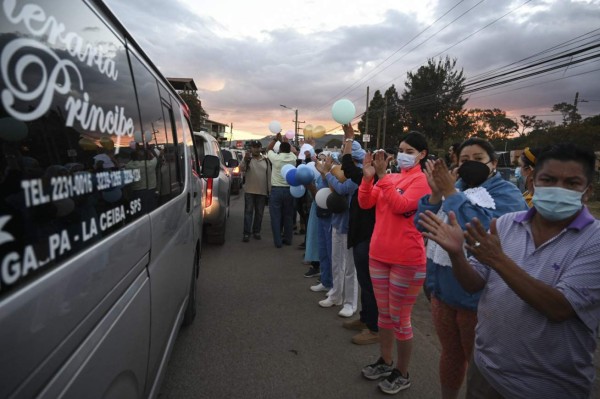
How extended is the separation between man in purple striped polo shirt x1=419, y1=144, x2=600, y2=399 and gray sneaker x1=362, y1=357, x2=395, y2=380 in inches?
53.8

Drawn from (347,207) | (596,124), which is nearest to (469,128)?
(596,124)

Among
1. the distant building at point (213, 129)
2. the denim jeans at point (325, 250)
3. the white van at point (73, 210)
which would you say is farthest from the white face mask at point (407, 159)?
the distant building at point (213, 129)

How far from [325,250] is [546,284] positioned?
3428mm

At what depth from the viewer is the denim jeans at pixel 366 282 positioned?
136 inches

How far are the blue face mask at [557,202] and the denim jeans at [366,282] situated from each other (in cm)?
194

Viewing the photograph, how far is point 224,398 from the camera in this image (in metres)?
2.71

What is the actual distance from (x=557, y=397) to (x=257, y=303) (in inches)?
134

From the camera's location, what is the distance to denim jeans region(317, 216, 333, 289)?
15.5 feet

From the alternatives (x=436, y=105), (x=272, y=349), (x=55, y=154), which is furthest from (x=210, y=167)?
(x=436, y=105)

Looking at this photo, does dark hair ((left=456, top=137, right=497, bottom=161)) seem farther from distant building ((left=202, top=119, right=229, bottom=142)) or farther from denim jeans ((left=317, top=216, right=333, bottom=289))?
distant building ((left=202, top=119, right=229, bottom=142))

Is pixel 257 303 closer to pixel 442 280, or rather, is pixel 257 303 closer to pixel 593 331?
pixel 442 280

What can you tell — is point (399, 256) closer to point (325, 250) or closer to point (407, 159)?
point (407, 159)

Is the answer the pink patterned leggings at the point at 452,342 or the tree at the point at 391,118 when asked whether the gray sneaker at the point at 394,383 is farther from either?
the tree at the point at 391,118

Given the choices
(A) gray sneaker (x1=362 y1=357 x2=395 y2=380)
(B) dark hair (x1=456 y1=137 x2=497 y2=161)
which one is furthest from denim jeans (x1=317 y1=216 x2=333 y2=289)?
(B) dark hair (x1=456 y1=137 x2=497 y2=161)
